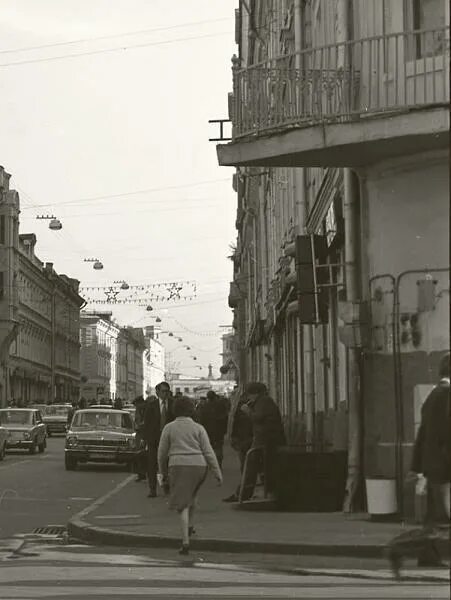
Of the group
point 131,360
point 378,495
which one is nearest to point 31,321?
point 131,360

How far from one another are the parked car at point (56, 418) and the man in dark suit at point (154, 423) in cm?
4522

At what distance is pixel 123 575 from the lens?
40.7 ft

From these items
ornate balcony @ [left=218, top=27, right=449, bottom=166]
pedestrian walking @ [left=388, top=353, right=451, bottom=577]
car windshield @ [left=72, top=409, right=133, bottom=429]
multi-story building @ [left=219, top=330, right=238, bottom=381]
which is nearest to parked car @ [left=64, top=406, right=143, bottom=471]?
car windshield @ [left=72, top=409, right=133, bottom=429]

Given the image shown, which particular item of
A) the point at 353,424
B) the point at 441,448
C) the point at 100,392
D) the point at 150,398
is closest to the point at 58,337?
the point at 100,392

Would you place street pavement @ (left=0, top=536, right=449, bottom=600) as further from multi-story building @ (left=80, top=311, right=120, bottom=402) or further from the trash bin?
multi-story building @ (left=80, top=311, right=120, bottom=402)

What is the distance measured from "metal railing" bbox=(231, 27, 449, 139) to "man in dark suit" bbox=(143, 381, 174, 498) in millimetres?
8161

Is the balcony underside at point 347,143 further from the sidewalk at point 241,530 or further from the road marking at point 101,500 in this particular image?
the road marking at point 101,500

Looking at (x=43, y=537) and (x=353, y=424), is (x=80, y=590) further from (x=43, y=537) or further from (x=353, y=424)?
(x=353, y=424)

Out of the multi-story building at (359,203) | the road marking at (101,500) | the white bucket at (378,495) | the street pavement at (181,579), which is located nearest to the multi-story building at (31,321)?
the multi-story building at (359,203)

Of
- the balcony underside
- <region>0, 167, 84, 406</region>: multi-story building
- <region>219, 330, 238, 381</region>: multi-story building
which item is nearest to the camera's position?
the balcony underside

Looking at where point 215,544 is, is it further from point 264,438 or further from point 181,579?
point 264,438

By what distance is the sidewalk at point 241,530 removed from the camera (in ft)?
46.1

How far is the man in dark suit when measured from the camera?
23.6 meters

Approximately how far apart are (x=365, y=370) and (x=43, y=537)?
469 centimetres
